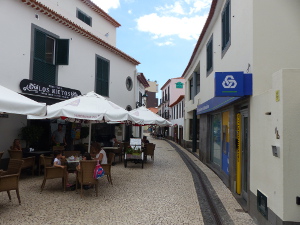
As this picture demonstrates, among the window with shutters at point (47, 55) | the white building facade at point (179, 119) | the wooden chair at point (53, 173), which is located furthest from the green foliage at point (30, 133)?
the white building facade at point (179, 119)

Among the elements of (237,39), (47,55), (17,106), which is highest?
(47,55)

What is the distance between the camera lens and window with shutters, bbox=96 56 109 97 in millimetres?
14441

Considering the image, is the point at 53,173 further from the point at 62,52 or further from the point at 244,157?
the point at 62,52

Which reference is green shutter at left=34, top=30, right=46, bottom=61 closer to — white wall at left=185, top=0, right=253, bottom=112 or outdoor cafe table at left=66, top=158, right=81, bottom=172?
outdoor cafe table at left=66, top=158, right=81, bottom=172

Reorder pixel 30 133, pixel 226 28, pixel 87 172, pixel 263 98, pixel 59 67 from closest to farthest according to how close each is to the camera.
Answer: pixel 263 98, pixel 87 172, pixel 226 28, pixel 30 133, pixel 59 67

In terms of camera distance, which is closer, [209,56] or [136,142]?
[209,56]

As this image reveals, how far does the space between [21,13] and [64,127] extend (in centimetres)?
541

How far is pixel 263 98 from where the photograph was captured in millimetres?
4488

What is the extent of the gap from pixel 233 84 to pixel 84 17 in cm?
1411

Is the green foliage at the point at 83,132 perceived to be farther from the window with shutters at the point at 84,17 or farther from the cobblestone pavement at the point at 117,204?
the window with shutters at the point at 84,17

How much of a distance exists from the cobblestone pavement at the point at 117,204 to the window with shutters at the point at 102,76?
755 cm

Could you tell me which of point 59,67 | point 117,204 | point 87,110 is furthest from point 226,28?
point 59,67

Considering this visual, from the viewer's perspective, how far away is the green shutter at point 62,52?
11.1 m

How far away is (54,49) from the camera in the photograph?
441 inches
